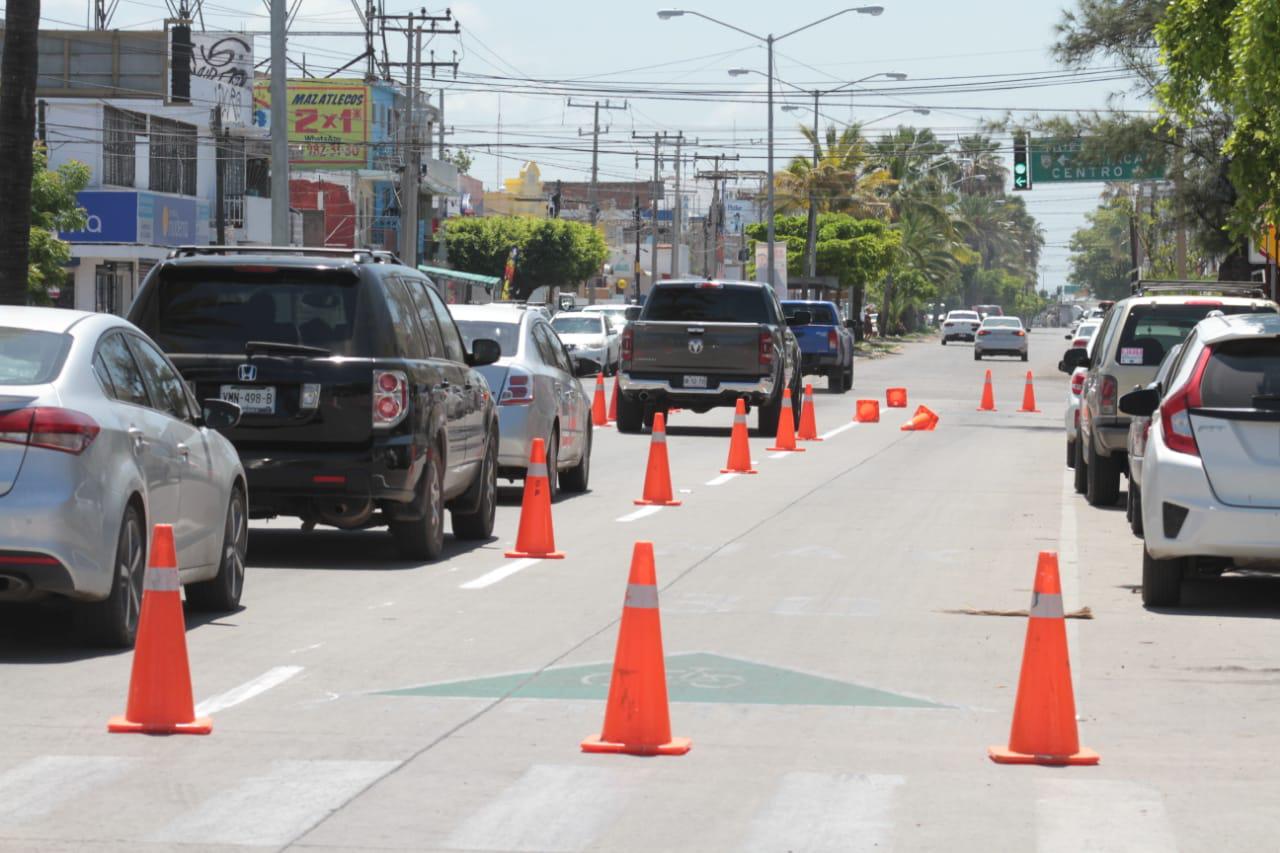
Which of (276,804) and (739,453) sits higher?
(739,453)

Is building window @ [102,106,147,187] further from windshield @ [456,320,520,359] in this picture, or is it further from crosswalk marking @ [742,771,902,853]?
crosswalk marking @ [742,771,902,853]

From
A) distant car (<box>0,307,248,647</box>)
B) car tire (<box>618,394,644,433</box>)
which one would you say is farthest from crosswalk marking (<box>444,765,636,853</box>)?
car tire (<box>618,394,644,433</box>)

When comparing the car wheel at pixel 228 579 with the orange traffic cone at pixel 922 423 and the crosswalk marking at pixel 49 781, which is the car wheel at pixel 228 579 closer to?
the crosswalk marking at pixel 49 781

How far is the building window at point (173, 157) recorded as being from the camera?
55.7 metres

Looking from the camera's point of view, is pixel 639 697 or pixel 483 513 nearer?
pixel 639 697

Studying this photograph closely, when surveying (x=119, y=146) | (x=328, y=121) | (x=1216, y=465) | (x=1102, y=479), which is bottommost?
(x=1102, y=479)

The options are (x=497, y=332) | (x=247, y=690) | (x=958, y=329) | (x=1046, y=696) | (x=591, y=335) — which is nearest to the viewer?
(x=1046, y=696)

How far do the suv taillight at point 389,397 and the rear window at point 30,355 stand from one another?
332 cm

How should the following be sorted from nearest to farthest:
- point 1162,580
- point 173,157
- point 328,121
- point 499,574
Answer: point 1162,580
point 499,574
point 173,157
point 328,121

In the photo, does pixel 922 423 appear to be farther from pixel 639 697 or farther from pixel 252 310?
pixel 639 697

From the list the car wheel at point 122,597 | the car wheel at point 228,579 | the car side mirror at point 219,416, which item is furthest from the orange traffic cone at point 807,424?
the car wheel at point 122,597

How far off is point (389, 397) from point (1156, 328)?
8.79 m

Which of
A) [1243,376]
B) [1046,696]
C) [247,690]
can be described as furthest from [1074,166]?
[1046,696]

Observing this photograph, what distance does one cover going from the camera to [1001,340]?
75.2m
